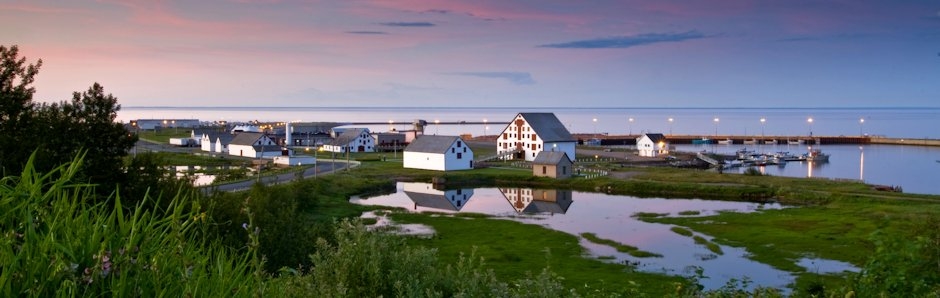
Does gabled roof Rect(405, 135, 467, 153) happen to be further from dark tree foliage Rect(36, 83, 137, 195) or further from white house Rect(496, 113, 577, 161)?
dark tree foliage Rect(36, 83, 137, 195)

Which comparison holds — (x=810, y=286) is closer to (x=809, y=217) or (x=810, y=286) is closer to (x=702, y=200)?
(x=809, y=217)

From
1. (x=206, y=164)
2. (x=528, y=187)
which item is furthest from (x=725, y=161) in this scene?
(x=206, y=164)

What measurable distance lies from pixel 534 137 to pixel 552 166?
22549mm

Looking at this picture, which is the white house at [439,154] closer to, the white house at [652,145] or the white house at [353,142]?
the white house at [353,142]

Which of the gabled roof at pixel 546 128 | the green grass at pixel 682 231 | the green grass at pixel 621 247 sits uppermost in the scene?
the gabled roof at pixel 546 128

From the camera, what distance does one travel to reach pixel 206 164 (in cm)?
8481

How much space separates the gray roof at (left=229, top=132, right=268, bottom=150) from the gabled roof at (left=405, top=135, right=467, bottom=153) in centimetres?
2467

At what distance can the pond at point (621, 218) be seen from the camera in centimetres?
3316

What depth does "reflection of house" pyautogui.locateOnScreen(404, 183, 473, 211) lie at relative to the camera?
193ft

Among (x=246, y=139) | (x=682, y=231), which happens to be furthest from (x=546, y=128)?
(x=682, y=231)

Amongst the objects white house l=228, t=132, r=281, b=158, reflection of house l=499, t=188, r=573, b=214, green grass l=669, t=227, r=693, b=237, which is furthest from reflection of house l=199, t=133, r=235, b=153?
green grass l=669, t=227, r=693, b=237

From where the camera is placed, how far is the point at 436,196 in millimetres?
65188

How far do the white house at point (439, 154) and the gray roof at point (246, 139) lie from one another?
24628mm

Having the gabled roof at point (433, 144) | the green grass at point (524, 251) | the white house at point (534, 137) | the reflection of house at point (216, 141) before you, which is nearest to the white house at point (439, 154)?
the gabled roof at point (433, 144)
